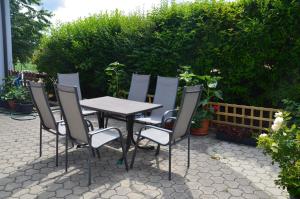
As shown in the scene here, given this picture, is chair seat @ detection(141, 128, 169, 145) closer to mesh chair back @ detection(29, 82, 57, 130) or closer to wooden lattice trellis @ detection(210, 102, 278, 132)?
mesh chair back @ detection(29, 82, 57, 130)

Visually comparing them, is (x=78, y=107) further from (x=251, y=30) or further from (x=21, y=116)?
(x=21, y=116)

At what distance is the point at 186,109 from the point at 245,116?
2.41m

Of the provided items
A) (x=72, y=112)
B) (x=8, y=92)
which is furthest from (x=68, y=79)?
(x=8, y=92)

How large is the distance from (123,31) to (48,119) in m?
3.91

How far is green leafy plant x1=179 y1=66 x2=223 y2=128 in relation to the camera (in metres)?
5.83

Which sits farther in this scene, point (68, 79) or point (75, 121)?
point (68, 79)

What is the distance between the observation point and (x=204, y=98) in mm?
6242

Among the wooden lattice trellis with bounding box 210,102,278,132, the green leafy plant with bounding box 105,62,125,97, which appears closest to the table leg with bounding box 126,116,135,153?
the wooden lattice trellis with bounding box 210,102,278,132

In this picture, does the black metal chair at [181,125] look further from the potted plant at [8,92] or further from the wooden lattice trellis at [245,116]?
the potted plant at [8,92]

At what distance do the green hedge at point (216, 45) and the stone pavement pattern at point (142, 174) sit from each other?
1454 mm

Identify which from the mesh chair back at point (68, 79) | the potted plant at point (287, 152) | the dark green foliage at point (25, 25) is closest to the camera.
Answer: the potted plant at point (287, 152)

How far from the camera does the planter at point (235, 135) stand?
5424mm

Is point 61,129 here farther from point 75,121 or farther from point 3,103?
point 3,103

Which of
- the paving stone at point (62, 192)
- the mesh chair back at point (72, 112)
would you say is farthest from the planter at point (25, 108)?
the paving stone at point (62, 192)
